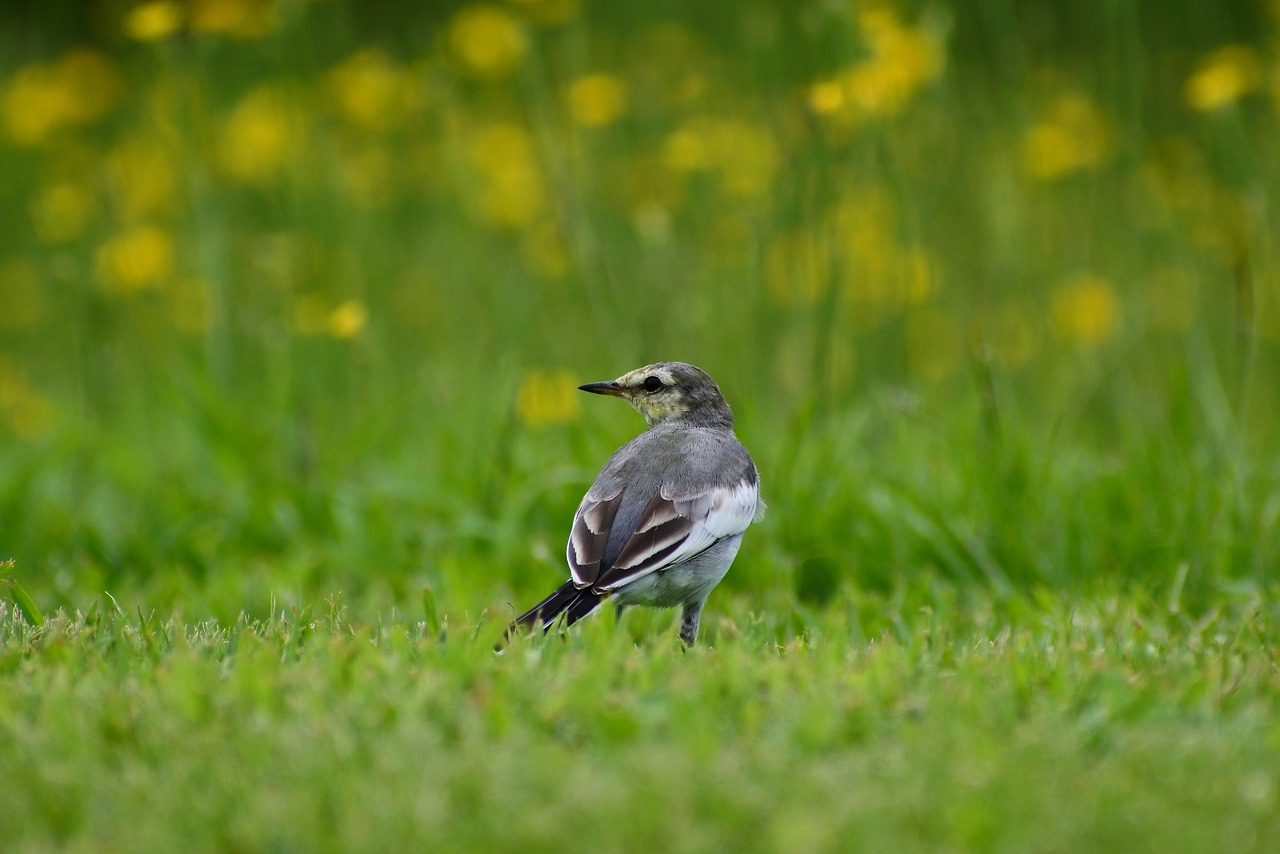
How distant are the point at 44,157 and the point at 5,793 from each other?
890cm

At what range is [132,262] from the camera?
732 centimetres

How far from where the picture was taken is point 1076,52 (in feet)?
40.1

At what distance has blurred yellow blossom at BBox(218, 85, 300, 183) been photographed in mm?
8727

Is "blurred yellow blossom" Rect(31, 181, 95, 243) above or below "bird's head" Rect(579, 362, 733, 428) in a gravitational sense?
above

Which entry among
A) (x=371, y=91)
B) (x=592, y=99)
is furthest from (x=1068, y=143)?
(x=371, y=91)

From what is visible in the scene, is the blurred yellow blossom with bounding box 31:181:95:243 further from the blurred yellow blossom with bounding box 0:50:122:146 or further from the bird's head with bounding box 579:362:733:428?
the bird's head with bounding box 579:362:733:428

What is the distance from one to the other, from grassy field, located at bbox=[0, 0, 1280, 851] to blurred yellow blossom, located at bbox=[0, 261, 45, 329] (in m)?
0.03

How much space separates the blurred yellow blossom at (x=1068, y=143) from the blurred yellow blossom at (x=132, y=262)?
14.8ft

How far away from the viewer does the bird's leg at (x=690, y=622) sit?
4.46 metres

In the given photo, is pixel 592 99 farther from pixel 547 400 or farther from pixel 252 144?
pixel 252 144

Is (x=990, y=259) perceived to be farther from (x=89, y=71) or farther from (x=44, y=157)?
(x=44, y=157)

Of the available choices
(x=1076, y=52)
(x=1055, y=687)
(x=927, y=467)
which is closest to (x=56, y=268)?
(x=927, y=467)

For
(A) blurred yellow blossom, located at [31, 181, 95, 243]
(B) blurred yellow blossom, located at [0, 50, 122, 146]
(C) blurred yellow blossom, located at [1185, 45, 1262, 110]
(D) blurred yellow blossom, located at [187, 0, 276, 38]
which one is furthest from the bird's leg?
(B) blurred yellow blossom, located at [0, 50, 122, 146]

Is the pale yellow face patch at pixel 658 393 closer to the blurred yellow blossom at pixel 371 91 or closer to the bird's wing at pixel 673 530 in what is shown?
the bird's wing at pixel 673 530
